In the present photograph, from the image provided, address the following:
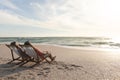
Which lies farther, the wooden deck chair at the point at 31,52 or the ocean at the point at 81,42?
the ocean at the point at 81,42

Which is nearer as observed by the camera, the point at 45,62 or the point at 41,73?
the point at 41,73

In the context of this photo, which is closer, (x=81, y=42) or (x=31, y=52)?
(x=31, y=52)

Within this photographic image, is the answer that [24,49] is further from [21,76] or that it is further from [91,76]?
[91,76]

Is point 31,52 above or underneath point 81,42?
above

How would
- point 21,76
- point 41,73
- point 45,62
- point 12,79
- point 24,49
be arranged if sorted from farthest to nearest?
point 45,62 → point 24,49 → point 41,73 → point 21,76 → point 12,79

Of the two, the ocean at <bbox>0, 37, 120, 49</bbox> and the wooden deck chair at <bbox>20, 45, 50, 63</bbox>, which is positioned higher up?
the wooden deck chair at <bbox>20, 45, 50, 63</bbox>

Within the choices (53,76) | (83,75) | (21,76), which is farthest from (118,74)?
(21,76)

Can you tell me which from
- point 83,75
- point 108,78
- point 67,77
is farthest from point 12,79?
point 108,78

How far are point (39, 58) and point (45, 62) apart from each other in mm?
731

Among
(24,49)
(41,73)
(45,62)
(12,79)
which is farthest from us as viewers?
(45,62)

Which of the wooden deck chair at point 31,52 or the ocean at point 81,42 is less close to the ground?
the wooden deck chair at point 31,52

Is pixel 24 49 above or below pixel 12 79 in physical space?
above

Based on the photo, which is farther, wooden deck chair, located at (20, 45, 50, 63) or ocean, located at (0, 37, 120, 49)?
ocean, located at (0, 37, 120, 49)

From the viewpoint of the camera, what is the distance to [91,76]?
26.1ft
